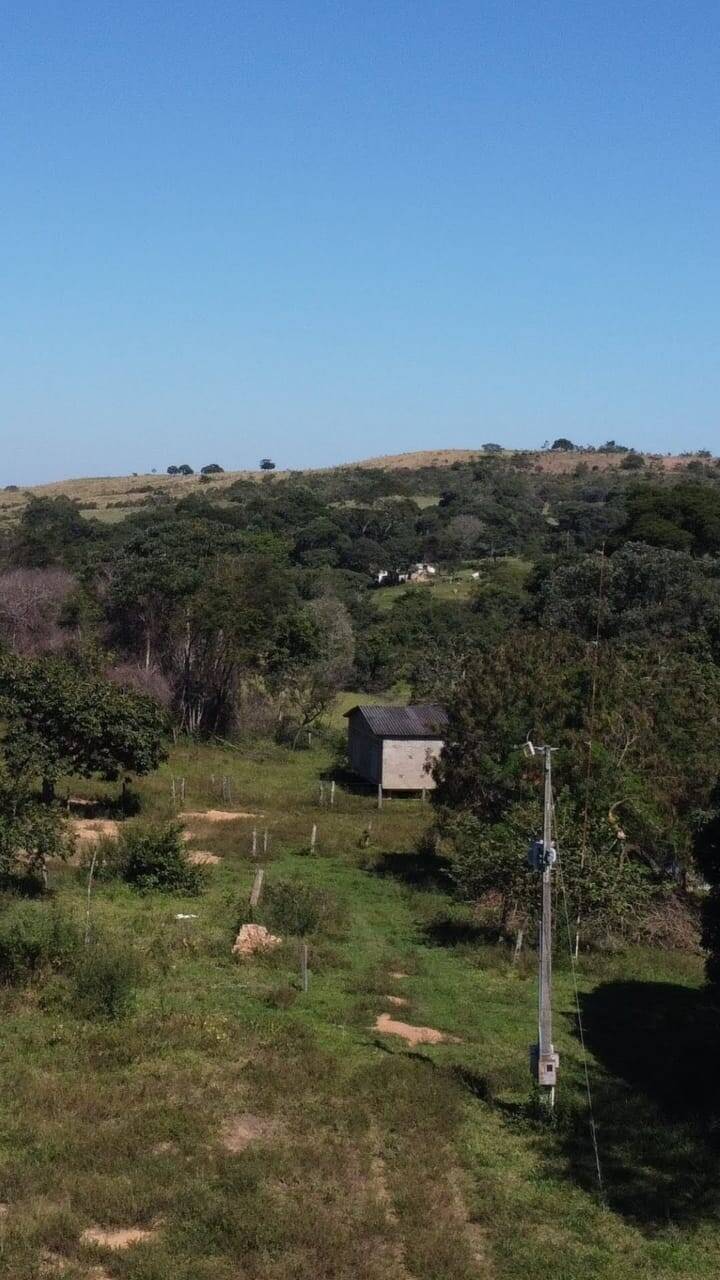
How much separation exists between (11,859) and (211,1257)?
1356 cm

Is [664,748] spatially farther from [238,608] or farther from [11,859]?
[238,608]

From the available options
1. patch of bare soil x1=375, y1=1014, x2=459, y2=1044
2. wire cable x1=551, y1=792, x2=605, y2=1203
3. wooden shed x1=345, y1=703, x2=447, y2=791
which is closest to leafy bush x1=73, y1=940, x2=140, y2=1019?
patch of bare soil x1=375, y1=1014, x2=459, y2=1044

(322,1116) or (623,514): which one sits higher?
(623,514)

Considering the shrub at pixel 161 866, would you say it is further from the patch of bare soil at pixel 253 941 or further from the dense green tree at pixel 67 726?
the dense green tree at pixel 67 726

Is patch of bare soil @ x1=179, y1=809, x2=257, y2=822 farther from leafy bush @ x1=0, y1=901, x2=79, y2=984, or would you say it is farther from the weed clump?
leafy bush @ x1=0, y1=901, x2=79, y2=984

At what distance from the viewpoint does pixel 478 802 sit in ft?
98.7

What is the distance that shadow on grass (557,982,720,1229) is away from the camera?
1473cm

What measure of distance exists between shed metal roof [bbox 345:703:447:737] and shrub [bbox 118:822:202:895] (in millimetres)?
15993

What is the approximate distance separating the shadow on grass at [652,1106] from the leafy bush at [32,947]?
8.90 meters

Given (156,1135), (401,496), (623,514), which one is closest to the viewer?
(156,1135)

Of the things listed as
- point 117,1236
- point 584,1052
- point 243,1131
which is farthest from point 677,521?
point 117,1236

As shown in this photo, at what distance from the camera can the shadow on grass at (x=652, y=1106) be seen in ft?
48.3

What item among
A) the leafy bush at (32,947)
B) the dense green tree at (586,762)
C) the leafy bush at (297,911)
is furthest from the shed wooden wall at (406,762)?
the leafy bush at (32,947)

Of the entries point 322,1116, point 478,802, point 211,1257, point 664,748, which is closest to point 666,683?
point 664,748
